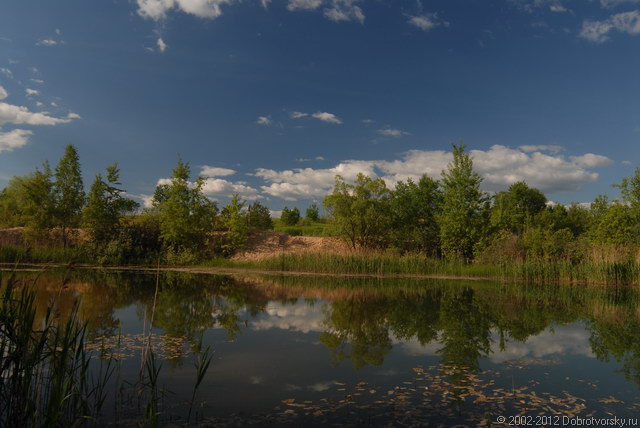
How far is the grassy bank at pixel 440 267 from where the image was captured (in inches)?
856

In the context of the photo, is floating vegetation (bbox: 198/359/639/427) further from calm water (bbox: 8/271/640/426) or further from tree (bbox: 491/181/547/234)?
tree (bbox: 491/181/547/234)

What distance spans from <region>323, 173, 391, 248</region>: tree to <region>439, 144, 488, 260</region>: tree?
4429mm

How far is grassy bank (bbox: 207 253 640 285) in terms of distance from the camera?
21.8 metres

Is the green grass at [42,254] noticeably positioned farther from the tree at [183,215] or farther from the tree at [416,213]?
the tree at [416,213]

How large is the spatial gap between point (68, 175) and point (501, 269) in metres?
30.0

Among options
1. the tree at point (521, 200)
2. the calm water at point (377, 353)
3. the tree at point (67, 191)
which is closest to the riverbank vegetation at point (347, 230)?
the tree at point (67, 191)

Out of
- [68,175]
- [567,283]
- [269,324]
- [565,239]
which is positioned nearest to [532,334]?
[269,324]

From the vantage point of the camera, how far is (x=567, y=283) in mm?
22219

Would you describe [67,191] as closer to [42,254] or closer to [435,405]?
[42,254]

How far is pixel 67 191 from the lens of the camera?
2983 centimetres

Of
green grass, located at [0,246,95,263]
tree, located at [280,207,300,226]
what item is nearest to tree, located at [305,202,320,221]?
tree, located at [280,207,300,226]

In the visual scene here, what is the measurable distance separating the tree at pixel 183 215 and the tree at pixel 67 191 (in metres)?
6.03

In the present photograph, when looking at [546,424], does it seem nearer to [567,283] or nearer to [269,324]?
[269,324]

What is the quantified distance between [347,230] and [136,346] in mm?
22908
